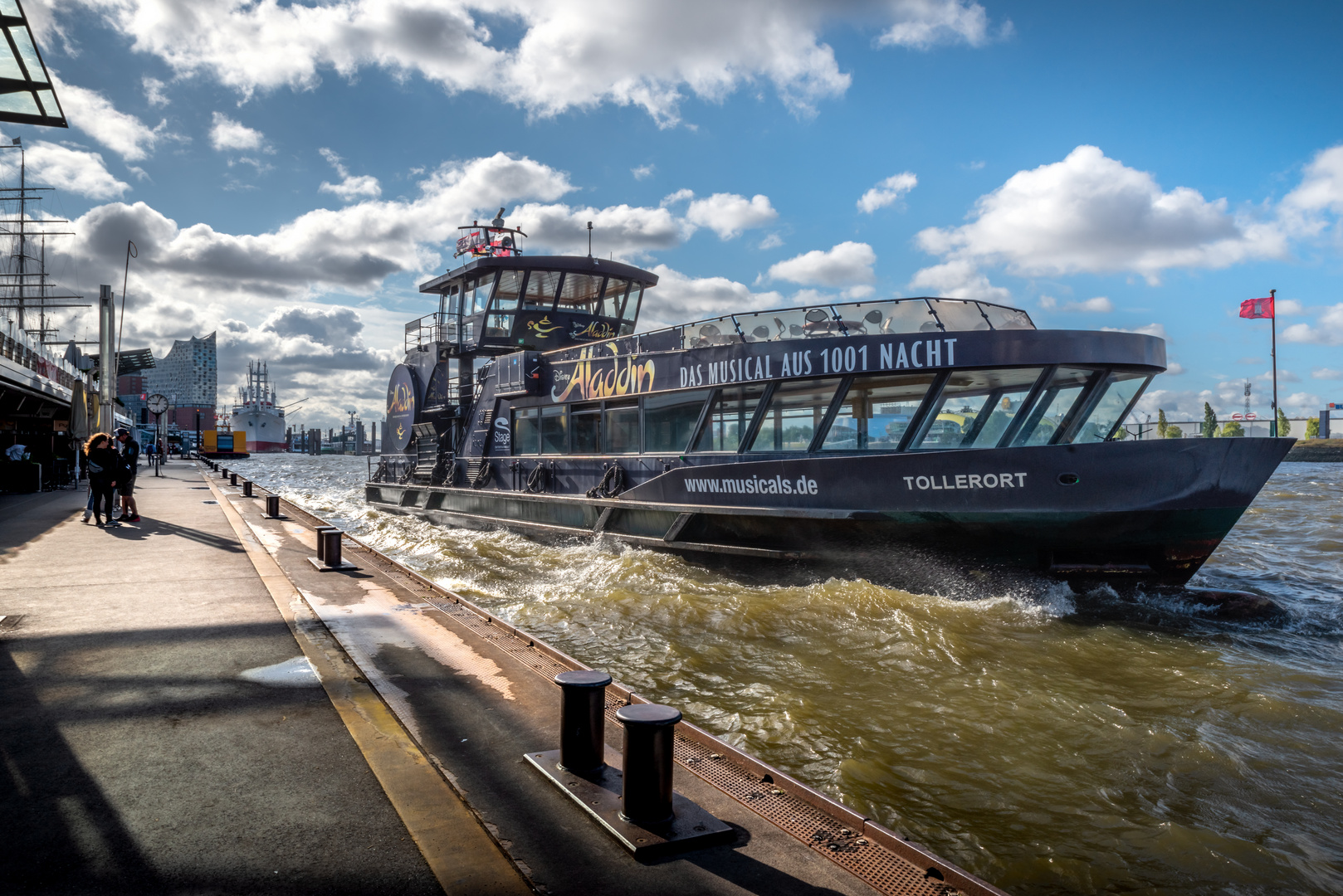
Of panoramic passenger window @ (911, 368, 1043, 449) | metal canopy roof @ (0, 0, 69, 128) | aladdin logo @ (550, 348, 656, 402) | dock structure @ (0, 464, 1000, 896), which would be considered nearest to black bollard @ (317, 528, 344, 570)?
dock structure @ (0, 464, 1000, 896)

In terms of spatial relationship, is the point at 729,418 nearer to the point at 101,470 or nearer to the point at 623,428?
the point at 623,428

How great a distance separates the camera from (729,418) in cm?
1042

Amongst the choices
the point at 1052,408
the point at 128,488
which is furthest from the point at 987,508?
the point at 128,488

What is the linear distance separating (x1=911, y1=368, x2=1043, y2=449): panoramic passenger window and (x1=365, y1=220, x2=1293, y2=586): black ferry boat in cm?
2

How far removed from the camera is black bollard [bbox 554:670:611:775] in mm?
3742

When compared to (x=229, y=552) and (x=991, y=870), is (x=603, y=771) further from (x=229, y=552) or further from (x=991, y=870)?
(x=229, y=552)

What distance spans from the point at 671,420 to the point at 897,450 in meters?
3.57

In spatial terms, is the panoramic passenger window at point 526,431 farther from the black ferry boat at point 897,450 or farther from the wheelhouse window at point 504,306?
the wheelhouse window at point 504,306

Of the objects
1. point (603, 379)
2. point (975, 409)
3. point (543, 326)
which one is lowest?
point (975, 409)

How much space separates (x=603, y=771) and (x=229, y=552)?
29.8 feet

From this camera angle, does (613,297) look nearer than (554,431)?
No

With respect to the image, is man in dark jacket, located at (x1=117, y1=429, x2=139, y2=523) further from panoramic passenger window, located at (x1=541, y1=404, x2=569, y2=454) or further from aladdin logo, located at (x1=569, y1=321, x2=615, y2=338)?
aladdin logo, located at (x1=569, y1=321, x2=615, y2=338)

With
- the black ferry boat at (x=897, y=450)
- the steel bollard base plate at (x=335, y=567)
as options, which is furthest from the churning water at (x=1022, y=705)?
the steel bollard base plate at (x=335, y=567)

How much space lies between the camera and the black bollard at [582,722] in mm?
3742
